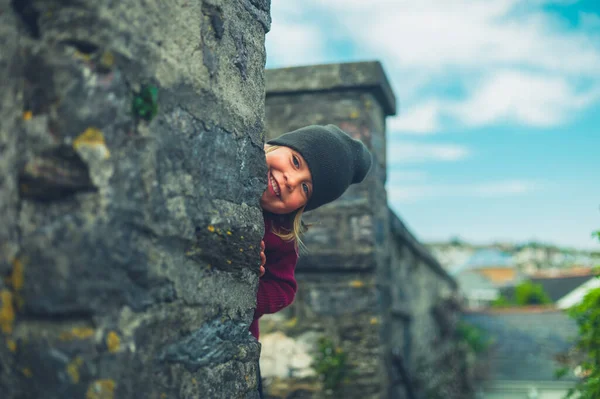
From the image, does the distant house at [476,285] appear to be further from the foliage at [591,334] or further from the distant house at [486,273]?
the foliage at [591,334]

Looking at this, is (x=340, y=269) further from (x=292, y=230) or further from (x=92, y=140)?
(x=92, y=140)

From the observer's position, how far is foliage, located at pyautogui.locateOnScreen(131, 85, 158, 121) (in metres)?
1.29

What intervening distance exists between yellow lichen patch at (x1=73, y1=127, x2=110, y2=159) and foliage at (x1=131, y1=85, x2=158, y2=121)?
0.38 feet

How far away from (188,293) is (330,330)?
297 cm

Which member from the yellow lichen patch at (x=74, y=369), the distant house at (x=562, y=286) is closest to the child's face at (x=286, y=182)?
the yellow lichen patch at (x=74, y=369)

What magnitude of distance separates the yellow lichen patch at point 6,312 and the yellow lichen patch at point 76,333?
0.31 ft

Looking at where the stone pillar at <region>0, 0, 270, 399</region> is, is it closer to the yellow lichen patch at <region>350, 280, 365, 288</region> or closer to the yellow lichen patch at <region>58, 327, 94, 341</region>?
the yellow lichen patch at <region>58, 327, 94, 341</region>

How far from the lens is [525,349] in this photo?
11.3 metres

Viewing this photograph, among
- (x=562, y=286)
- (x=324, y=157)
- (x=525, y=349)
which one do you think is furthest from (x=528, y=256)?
(x=324, y=157)

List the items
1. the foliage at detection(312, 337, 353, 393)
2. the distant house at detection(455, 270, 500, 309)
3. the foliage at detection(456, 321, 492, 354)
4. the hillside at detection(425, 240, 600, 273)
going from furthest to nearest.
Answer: the hillside at detection(425, 240, 600, 273), the distant house at detection(455, 270, 500, 309), the foliage at detection(456, 321, 492, 354), the foliage at detection(312, 337, 353, 393)

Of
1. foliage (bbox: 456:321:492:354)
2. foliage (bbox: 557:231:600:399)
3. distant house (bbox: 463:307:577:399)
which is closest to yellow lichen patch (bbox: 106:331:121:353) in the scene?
foliage (bbox: 557:231:600:399)

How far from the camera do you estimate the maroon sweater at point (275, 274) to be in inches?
82.7

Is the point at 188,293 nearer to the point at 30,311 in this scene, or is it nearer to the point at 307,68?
the point at 30,311

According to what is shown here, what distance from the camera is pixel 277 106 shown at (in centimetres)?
450
